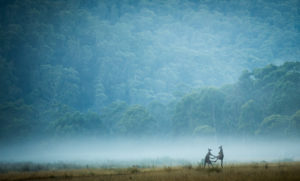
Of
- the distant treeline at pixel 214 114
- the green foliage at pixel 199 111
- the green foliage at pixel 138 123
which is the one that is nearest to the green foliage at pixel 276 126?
the distant treeline at pixel 214 114

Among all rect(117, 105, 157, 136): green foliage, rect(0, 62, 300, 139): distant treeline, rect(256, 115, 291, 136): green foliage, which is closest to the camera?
rect(256, 115, 291, 136): green foliage

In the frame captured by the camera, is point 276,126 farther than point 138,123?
No

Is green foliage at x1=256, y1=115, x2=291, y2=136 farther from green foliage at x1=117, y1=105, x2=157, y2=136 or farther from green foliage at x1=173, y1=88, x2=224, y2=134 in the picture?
green foliage at x1=117, y1=105, x2=157, y2=136

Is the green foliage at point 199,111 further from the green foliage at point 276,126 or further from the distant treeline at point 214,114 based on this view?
the green foliage at point 276,126

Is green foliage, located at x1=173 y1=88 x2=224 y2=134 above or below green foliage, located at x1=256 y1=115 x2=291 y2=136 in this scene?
above

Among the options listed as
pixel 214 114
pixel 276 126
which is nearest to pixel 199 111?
pixel 214 114

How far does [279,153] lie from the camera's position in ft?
264

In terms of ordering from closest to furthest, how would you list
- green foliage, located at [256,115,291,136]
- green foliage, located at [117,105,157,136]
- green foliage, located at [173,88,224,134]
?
green foliage, located at [256,115,291,136] → green foliage, located at [173,88,224,134] → green foliage, located at [117,105,157,136]

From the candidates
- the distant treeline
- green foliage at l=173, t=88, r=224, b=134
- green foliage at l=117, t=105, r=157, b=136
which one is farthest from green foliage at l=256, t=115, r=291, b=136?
green foliage at l=117, t=105, r=157, b=136

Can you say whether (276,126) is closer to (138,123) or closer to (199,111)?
(199,111)

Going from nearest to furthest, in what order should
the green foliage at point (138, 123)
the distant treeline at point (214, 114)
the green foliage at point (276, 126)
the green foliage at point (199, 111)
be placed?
the green foliage at point (276, 126) < the distant treeline at point (214, 114) < the green foliage at point (199, 111) < the green foliage at point (138, 123)

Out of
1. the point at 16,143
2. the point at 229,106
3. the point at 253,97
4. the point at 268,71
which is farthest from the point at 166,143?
the point at 16,143

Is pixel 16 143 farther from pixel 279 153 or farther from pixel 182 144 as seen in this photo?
pixel 279 153

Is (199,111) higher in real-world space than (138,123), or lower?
higher
